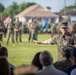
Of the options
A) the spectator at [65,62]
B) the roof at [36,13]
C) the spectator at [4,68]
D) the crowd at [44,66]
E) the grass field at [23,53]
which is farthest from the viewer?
the roof at [36,13]

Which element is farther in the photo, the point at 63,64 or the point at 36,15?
the point at 36,15

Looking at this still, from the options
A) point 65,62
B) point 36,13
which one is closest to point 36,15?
point 36,13

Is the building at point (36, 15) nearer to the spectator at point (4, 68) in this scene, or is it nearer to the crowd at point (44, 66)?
the crowd at point (44, 66)

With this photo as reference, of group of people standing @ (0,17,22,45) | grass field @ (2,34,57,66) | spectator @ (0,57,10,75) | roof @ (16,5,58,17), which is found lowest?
grass field @ (2,34,57,66)

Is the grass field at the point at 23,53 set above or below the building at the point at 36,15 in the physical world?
below

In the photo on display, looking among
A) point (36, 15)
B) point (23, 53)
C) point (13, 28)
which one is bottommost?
point (23, 53)

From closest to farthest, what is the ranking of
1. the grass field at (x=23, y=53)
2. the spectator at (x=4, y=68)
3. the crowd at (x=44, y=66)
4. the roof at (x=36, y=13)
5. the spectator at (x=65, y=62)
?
the crowd at (x=44, y=66)
the spectator at (x=4, y=68)
the spectator at (x=65, y=62)
the grass field at (x=23, y=53)
the roof at (x=36, y=13)

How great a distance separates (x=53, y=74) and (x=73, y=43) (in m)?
3.47

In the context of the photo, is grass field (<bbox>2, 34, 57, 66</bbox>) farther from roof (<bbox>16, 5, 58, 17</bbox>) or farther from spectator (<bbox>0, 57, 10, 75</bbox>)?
roof (<bbox>16, 5, 58, 17</bbox>)

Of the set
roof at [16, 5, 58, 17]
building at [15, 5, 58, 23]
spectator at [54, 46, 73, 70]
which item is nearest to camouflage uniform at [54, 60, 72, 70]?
spectator at [54, 46, 73, 70]

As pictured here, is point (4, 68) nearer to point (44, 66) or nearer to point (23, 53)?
point (44, 66)

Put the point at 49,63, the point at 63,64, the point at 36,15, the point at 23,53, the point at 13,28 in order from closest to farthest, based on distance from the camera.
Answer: the point at 49,63 < the point at 63,64 < the point at 23,53 < the point at 13,28 < the point at 36,15

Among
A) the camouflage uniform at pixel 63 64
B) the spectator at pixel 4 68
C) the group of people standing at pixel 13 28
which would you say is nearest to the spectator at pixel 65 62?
the camouflage uniform at pixel 63 64

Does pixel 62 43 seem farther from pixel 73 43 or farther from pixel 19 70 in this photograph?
pixel 19 70
